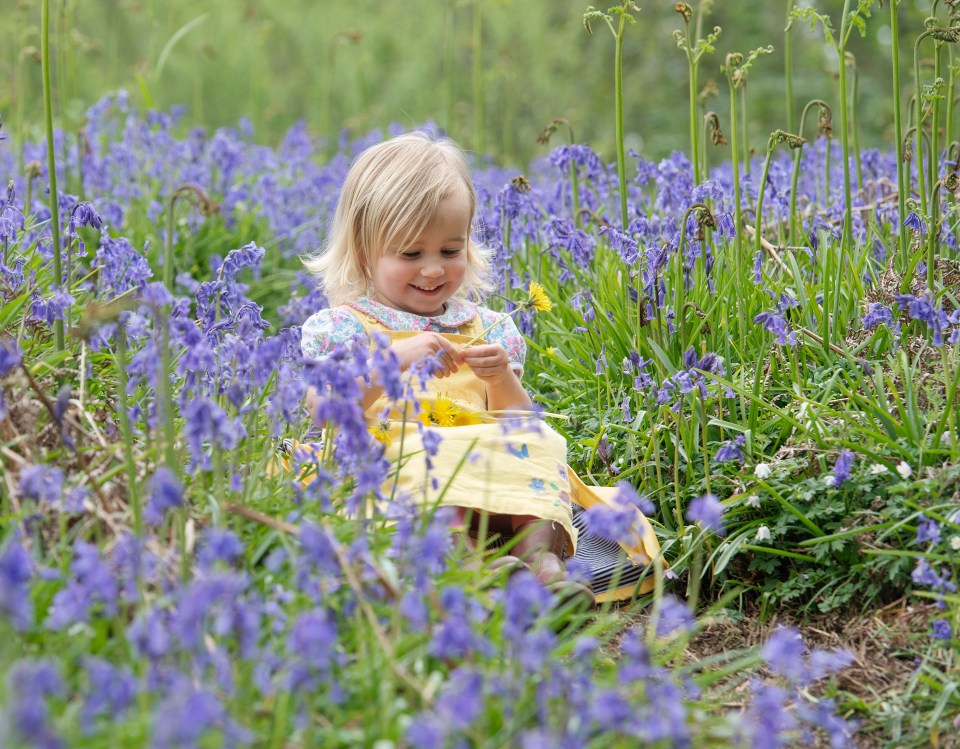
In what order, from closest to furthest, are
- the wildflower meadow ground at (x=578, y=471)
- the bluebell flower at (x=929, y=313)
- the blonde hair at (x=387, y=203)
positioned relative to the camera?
the wildflower meadow ground at (x=578, y=471), the bluebell flower at (x=929, y=313), the blonde hair at (x=387, y=203)

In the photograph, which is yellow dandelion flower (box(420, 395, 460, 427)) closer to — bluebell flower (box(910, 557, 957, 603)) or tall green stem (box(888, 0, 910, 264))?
bluebell flower (box(910, 557, 957, 603))

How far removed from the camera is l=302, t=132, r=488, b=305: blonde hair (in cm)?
358

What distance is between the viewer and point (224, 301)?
11.4ft

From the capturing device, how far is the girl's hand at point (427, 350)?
312cm

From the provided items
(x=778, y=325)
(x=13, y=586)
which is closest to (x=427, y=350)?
(x=778, y=325)

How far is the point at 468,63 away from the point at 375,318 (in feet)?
40.5

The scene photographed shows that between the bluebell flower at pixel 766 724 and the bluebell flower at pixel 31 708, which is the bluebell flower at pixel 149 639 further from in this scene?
the bluebell flower at pixel 766 724

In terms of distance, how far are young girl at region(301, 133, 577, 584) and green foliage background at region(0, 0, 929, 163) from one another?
324 inches

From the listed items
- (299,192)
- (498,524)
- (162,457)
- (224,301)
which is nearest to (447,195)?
(224,301)

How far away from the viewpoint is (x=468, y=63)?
15289 millimetres

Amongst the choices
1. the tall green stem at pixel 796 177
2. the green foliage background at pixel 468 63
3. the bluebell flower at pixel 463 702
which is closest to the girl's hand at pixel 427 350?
the bluebell flower at pixel 463 702

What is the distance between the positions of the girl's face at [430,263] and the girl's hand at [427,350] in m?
0.40

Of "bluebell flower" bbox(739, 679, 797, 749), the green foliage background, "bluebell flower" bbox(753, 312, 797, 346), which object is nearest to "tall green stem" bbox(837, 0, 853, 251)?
"bluebell flower" bbox(753, 312, 797, 346)

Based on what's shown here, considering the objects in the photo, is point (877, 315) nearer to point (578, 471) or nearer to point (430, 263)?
point (578, 471)
